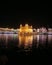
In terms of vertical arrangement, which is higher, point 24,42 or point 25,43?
point 24,42

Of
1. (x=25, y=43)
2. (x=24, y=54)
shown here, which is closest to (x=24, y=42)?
(x=25, y=43)

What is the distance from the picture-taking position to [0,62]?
16.8 meters

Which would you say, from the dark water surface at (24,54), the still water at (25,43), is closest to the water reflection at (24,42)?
the still water at (25,43)

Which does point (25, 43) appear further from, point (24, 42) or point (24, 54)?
point (24, 54)

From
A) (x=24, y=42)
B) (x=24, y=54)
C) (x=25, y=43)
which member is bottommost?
(x=24, y=54)

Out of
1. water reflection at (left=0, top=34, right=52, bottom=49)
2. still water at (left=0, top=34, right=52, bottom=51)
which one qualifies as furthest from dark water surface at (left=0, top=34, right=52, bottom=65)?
water reflection at (left=0, top=34, right=52, bottom=49)

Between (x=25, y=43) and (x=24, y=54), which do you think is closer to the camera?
(x=24, y=54)

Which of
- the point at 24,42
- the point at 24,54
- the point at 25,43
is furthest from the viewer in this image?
Answer: the point at 24,42

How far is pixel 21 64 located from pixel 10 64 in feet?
3.43

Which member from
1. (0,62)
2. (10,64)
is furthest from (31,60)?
(0,62)

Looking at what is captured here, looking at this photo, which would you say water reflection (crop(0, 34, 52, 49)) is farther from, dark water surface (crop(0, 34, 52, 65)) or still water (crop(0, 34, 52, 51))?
dark water surface (crop(0, 34, 52, 65))

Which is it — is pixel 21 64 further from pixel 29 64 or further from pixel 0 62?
pixel 0 62

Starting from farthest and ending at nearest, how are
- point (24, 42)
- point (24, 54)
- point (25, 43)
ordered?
point (24, 42) < point (25, 43) < point (24, 54)

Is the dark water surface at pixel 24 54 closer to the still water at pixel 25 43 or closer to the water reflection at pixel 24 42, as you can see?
the still water at pixel 25 43
